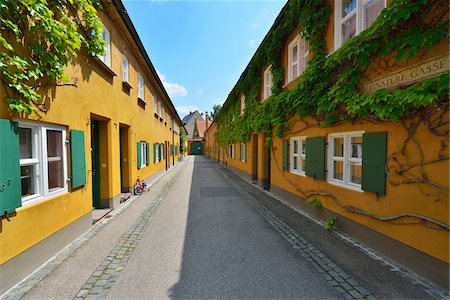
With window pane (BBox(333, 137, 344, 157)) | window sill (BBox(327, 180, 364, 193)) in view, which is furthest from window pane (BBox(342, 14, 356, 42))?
window sill (BBox(327, 180, 364, 193))

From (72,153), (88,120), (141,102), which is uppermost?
(141,102)

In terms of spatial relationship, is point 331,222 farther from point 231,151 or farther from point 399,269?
point 231,151

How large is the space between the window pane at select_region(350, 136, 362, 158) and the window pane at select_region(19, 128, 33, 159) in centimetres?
612

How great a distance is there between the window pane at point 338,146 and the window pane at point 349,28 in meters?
2.35

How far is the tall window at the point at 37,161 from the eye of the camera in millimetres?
3250

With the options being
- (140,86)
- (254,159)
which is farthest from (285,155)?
(140,86)

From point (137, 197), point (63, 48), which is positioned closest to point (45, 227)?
point (63, 48)

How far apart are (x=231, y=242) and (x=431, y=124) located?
3.82 metres

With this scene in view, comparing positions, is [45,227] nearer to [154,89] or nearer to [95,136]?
[95,136]

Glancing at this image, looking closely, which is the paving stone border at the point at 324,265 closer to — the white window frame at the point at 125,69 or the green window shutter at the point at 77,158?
the green window shutter at the point at 77,158

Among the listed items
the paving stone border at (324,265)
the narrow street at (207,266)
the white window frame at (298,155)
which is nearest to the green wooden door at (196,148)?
the white window frame at (298,155)

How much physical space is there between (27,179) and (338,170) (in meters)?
6.30

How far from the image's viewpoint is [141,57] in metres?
8.91

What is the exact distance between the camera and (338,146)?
4996 mm
